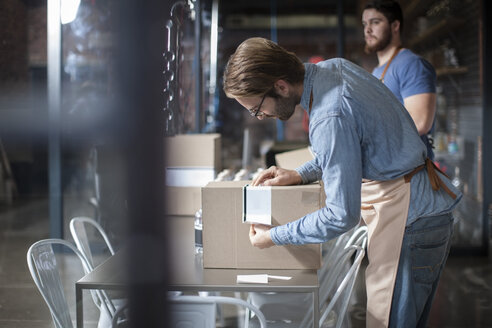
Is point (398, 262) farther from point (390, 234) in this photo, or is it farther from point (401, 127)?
point (401, 127)

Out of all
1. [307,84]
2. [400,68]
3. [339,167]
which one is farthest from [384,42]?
[339,167]

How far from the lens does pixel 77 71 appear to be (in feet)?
17.2

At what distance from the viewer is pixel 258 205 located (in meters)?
1.74

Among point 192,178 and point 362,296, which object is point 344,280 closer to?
point 192,178

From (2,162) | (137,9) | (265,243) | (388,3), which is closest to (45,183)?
(2,162)

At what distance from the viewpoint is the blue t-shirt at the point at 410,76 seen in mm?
2400

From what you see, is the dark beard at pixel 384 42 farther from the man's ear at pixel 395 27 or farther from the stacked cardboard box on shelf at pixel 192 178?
the stacked cardboard box on shelf at pixel 192 178

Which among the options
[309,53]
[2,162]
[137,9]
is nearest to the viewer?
[137,9]

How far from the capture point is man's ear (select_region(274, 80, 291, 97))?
1.52 metres

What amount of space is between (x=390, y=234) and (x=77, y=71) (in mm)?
4252

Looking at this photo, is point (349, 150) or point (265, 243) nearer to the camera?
point (349, 150)

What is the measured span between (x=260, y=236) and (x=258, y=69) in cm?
49

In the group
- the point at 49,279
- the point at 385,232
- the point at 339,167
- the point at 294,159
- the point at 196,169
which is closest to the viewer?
the point at 339,167

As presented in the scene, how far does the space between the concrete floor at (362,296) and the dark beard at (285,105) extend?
1.05 m
